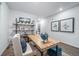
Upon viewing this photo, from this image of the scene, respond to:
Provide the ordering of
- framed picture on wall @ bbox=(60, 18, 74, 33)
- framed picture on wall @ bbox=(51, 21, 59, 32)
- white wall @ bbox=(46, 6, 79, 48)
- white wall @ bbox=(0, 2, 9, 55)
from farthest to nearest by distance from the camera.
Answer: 1. framed picture on wall @ bbox=(51, 21, 59, 32)
2. framed picture on wall @ bbox=(60, 18, 74, 33)
3. white wall @ bbox=(46, 6, 79, 48)
4. white wall @ bbox=(0, 2, 9, 55)

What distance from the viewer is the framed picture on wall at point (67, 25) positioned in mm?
2834

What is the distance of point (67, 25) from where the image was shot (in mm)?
2992

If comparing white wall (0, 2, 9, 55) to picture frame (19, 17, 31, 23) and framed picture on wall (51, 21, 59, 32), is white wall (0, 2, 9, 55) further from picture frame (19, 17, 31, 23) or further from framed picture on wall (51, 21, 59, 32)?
framed picture on wall (51, 21, 59, 32)

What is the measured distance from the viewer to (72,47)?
9.29ft

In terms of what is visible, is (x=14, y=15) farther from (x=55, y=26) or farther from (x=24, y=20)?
(x=55, y=26)

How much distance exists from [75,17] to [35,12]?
1.49m

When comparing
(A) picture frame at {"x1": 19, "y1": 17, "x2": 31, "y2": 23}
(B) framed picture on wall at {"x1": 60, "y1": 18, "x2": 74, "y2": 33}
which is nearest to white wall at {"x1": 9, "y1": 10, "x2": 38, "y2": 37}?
(A) picture frame at {"x1": 19, "y1": 17, "x2": 31, "y2": 23}

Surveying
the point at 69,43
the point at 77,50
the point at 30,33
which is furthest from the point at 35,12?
the point at 77,50

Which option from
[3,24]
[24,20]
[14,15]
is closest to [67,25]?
[24,20]

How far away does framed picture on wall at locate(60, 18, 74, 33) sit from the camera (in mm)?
2834

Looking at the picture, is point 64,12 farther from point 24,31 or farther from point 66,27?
point 24,31

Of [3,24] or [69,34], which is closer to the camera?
[3,24]

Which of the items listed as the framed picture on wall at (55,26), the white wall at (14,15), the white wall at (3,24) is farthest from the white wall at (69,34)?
the white wall at (3,24)

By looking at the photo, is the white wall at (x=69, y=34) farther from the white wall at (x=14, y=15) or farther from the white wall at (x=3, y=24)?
the white wall at (x=3, y=24)
